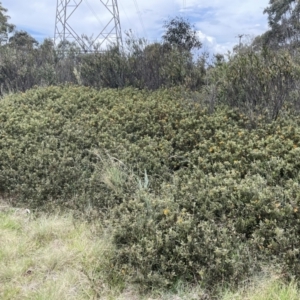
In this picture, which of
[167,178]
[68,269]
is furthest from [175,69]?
[68,269]

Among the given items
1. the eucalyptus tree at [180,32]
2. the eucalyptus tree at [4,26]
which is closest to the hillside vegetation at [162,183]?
the eucalyptus tree at [180,32]

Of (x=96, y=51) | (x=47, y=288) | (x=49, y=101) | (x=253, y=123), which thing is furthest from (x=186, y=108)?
(x=96, y=51)

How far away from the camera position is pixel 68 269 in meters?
2.42

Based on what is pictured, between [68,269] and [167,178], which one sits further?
[167,178]

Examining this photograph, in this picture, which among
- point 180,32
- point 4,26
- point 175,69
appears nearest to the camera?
point 175,69

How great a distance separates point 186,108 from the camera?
178 inches

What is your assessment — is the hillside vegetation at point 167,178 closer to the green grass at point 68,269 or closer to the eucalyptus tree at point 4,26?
the green grass at point 68,269

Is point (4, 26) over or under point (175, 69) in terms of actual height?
over

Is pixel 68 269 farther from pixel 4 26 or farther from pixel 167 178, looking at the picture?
pixel 4 26

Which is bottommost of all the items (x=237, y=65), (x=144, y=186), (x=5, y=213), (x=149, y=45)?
(x=5, y=213)

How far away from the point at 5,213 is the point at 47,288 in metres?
1.53

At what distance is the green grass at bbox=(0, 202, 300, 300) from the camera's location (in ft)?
6.86

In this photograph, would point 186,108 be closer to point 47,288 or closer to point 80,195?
point 80,195

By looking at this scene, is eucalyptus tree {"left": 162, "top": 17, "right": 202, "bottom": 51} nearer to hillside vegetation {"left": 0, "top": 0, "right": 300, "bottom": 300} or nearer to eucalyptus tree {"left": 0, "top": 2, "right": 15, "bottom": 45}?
hillside vegetation {"left": 0, "top": 0, "right": 300, "bottom": 300}
